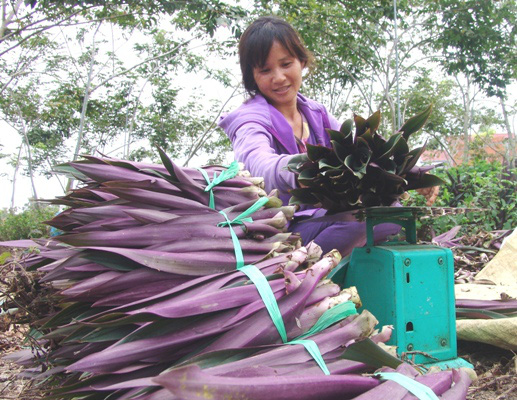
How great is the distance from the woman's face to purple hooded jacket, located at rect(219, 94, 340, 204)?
8 cm

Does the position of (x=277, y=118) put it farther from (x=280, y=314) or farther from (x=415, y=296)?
(x=280, y=314)

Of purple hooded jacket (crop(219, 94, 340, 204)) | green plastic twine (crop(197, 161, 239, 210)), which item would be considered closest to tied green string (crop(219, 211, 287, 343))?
green plastic twine (crop(197, 161, 239, 210))

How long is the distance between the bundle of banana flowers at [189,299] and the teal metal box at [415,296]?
12.0 inches

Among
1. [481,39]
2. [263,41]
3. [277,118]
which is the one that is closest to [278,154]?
[277,118]

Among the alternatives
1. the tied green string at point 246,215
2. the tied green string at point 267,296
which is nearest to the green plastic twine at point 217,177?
the tied green string at point 246,215

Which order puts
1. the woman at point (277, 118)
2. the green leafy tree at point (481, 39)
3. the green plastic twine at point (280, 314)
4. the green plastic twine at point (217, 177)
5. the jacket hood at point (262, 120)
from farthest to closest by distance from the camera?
1. the green leafy tree at point (481, 39)
2. the jacket hood at point (262, 120)
3. the woman at point (277, 118)
4. the green plastic twine at point (217, 177)
5. the green plastic twine at point (280, 314)

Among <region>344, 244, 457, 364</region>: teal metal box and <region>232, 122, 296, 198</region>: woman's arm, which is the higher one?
<region>232, 122, 296, 198</region>: woman's arm

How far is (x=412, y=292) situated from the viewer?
158cm

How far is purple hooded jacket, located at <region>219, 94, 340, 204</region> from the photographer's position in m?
1.83

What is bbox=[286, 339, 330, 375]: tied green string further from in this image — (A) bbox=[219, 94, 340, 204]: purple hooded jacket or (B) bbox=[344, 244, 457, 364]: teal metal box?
(A) bbox=[219, 94, 340, 204]: purple hooded jacket

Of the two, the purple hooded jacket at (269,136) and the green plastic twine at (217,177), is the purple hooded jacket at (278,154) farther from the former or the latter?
the green plastic twine at (217,177)

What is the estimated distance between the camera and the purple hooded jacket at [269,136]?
1.83m

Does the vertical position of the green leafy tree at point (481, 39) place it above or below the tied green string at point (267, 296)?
above

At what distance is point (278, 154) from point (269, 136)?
0.33ft
